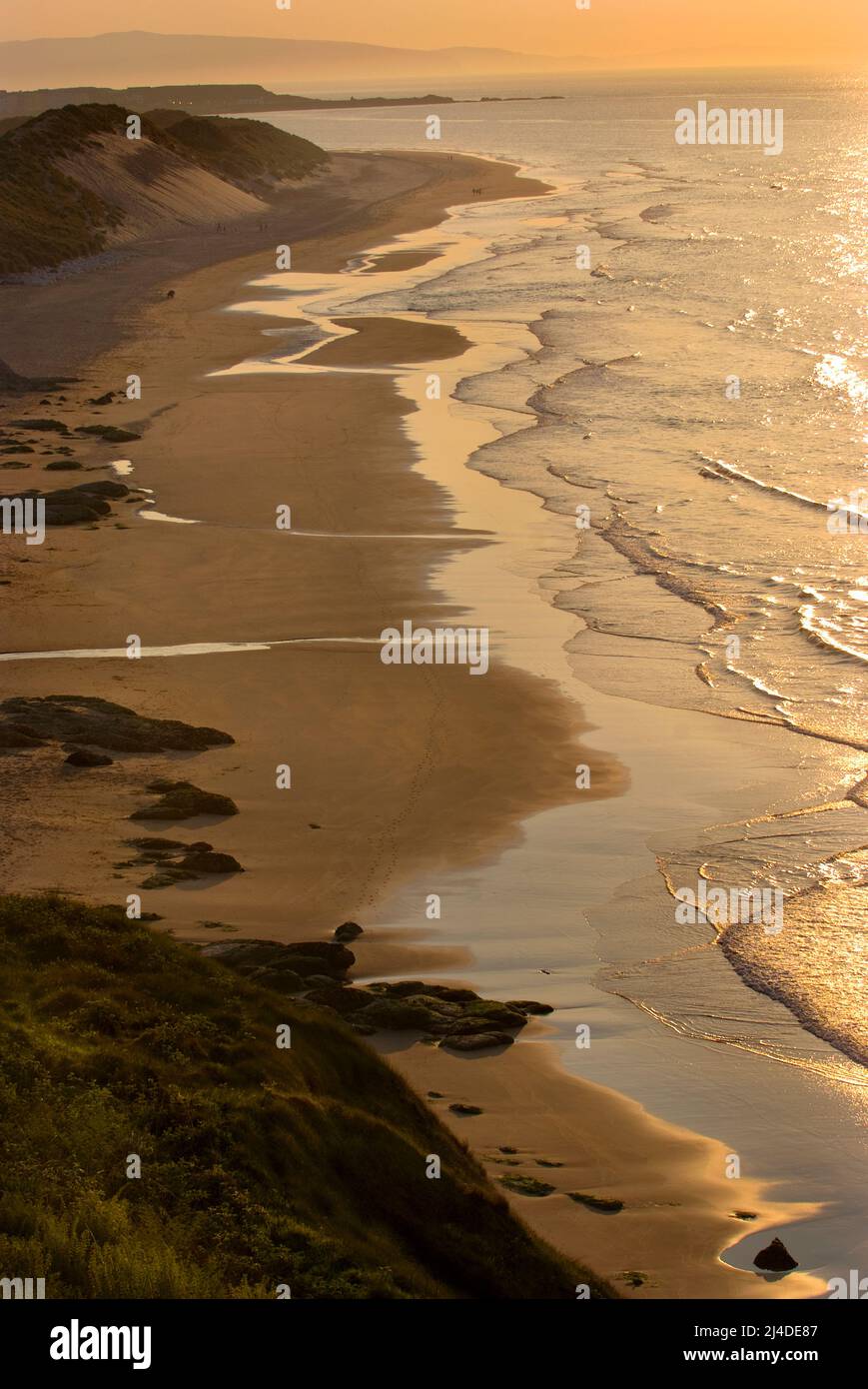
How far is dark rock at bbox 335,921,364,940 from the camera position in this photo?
11102 mm

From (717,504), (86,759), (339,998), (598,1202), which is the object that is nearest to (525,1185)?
(598,1202)

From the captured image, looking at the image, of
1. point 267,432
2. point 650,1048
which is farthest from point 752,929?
point 267,432

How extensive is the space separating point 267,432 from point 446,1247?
25.3 metres

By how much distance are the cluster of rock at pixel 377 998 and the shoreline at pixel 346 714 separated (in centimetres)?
25

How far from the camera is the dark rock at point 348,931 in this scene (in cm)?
1110

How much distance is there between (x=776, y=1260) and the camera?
7.79 m

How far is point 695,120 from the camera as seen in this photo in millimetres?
191625

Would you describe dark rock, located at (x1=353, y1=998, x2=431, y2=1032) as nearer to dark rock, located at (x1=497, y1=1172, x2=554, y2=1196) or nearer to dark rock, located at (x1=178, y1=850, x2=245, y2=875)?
dark rock, located at (x1=497, y1=1172, x2=554, y2=1196)

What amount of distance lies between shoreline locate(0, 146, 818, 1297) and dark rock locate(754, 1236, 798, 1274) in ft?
0.42

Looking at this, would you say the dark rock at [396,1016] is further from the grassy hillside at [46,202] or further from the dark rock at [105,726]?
the grassy hillside at [46,202]

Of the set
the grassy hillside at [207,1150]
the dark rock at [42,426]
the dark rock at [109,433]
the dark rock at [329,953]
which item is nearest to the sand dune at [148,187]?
the dark rock at [42,426]

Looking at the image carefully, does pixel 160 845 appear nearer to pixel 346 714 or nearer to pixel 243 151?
pixel 346 714

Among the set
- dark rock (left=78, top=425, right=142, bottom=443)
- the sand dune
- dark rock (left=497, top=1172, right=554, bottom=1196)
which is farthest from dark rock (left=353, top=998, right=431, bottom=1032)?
the sand dune
